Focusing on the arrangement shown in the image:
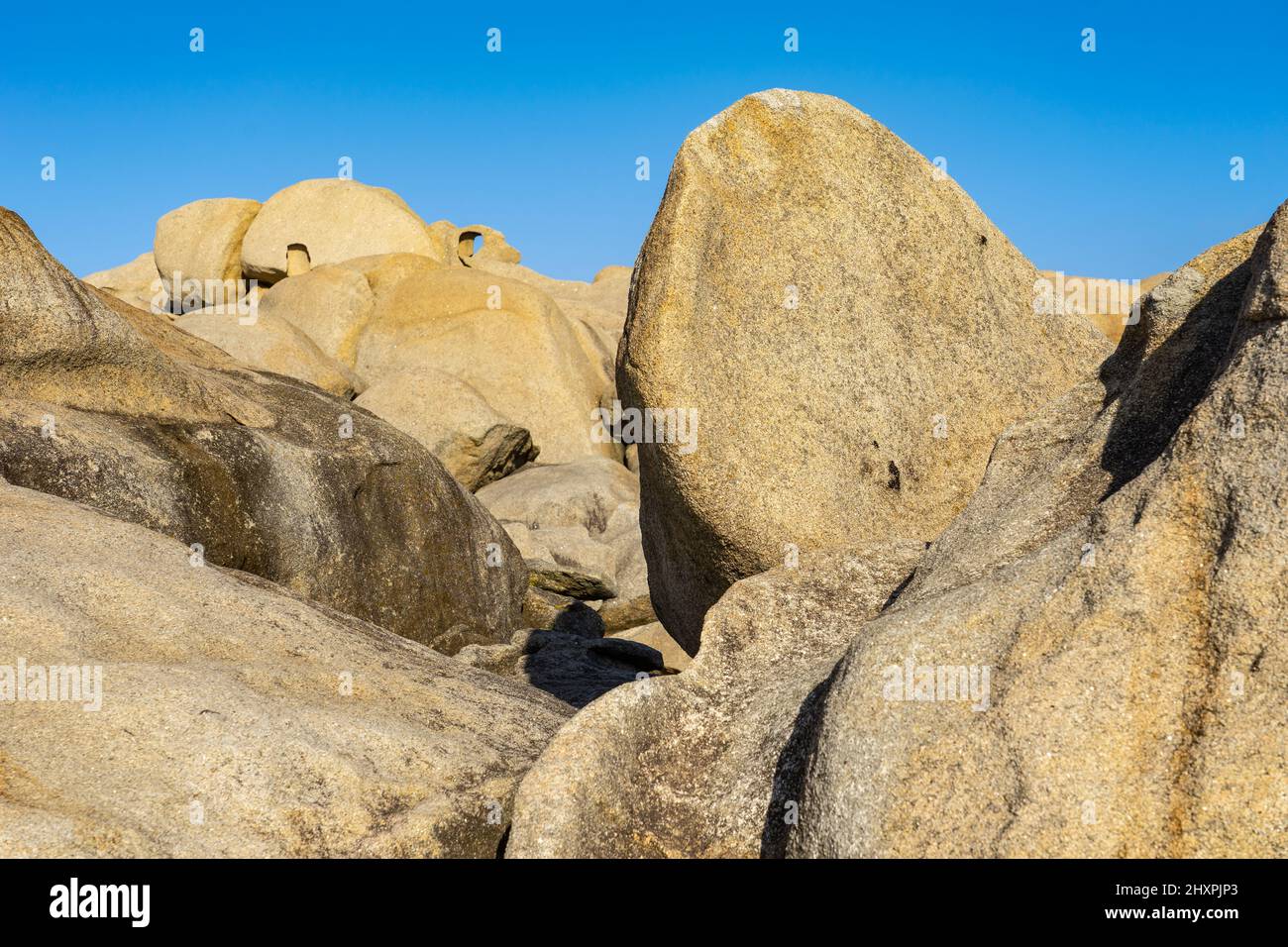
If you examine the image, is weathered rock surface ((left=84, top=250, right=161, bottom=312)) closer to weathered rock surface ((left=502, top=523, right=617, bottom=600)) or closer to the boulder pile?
weathered rock surface ((left=502, top=523, right=617, bottom=600))

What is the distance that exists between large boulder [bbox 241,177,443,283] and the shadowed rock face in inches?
836

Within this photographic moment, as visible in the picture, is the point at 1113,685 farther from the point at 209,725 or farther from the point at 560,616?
the point at 560,616

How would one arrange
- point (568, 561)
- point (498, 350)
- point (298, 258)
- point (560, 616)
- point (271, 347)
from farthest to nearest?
point (298, 258)
point (498, 350)
point (271, 347)
point (568, 561)
point (560, 616)

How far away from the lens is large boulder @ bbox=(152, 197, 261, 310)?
105 ft

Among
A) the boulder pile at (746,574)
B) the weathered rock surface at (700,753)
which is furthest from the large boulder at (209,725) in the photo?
the weathered rock surface at (700,753)

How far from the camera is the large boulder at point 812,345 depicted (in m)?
6.50

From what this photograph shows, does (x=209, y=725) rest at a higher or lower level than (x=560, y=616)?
higher

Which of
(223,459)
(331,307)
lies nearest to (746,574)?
(223,459)

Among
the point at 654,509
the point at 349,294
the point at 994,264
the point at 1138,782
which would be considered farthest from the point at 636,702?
the point at 349,294

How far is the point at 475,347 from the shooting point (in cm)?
2305

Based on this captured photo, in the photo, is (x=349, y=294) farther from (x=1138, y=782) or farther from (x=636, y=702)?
(x=1138, y=782)

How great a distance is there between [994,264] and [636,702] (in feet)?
13.2

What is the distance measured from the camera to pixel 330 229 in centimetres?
3098

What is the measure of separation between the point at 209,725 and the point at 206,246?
30.2m
